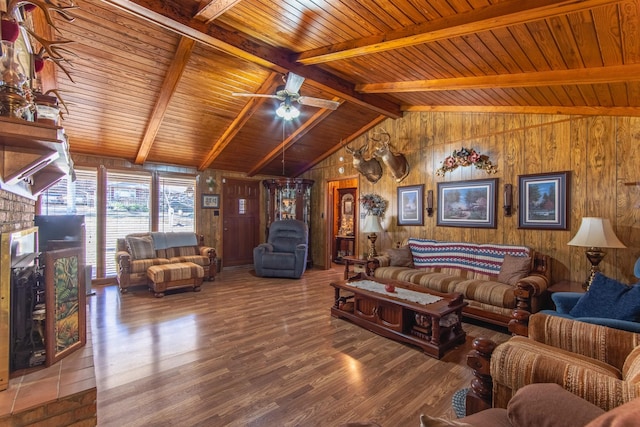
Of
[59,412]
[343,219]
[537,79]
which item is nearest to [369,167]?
[343,219]

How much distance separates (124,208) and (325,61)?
4.86 meters

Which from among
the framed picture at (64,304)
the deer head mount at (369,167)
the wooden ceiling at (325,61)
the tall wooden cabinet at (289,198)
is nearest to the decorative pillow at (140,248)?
the wooden ceiling at (325,61)

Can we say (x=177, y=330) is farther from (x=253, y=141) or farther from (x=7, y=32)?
(x=253, y=141)

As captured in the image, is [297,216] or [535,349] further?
[297,216]

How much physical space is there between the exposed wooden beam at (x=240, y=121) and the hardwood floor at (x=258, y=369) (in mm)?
2990

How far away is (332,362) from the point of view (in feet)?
8.32

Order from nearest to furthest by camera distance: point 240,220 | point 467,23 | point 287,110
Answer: point 467,23 → point 287,110 → point 240,220

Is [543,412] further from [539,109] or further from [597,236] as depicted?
[539,109]

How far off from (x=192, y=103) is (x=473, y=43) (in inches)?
149

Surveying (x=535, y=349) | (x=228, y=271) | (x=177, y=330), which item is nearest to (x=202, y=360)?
(x=177, y=330)

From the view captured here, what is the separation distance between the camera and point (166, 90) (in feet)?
12.8

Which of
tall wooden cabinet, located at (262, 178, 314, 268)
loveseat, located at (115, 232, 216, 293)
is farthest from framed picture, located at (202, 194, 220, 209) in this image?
tall wooden cabinet, located at (262, 178, 314, 268)

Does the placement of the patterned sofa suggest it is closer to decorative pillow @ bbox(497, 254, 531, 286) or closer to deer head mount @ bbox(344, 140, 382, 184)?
decorative pillow @ bbox(497, 254, 531, 286)

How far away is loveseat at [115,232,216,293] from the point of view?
473cm
